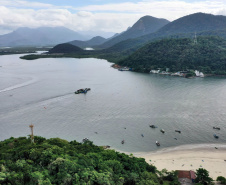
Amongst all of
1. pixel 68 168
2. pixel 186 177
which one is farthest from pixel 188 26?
pixel 68 168

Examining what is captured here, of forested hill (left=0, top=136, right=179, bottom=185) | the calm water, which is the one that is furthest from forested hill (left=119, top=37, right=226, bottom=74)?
forested hill (left=0, top=136, right=179, bottom=185)

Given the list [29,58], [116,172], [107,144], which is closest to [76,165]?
[116,172]

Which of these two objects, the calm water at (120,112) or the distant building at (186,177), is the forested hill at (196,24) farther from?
the distant building at (186,177)

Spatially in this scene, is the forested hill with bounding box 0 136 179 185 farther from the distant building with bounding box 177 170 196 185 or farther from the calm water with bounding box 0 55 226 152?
the calm water with bounding box 0 55 226 152

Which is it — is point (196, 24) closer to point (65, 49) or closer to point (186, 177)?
point (65, 49)

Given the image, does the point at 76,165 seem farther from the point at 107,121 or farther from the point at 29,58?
the point at 29,58

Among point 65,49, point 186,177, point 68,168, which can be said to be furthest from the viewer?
point 65,49

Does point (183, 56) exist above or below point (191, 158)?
above
